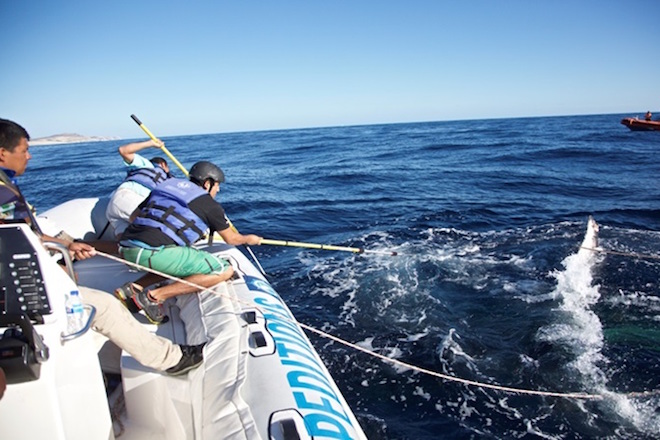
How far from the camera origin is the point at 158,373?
2.66m

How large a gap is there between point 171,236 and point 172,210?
25 centimetres

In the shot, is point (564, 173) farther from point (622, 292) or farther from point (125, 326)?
point (125, 326)

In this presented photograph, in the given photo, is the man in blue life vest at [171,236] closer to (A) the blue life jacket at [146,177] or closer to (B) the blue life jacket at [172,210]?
(B) the blue life jacket at [172,210]

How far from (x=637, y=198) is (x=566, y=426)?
11.1 m

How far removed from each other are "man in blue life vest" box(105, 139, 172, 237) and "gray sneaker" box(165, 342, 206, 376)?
252 centimetres

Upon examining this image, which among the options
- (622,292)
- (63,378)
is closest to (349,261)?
(622,292)

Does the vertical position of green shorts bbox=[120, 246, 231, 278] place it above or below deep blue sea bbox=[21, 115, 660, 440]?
above

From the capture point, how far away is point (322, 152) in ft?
93.1

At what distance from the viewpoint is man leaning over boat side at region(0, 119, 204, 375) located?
7.70 feet

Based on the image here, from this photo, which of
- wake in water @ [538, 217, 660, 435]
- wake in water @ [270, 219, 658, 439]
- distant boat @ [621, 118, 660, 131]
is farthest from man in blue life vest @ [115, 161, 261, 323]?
distant boat @ [621, 118, 660, 131]

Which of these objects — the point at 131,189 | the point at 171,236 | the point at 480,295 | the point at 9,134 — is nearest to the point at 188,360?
the point at 171,236

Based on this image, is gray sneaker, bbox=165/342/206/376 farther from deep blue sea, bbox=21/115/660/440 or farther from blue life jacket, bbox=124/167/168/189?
blue life jacket, bbox=124/167/168/189

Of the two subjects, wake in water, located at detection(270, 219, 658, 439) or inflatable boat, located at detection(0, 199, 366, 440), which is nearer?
inflatable boat, located at detection(0, 199, 366, 440)

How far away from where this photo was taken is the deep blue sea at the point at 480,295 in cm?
405
